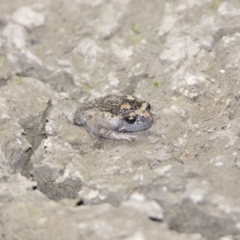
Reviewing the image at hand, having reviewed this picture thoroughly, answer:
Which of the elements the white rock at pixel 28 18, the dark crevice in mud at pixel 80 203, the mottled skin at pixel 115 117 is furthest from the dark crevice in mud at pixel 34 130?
the white rock at pixel 28 18

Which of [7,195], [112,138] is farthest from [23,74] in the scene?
[7,195]

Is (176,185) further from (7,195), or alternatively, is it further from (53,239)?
(7,195)

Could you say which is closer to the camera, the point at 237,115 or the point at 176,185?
the point at 176,185

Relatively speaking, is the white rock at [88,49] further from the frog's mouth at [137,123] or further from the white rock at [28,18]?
the frog's mouth at [137,123]

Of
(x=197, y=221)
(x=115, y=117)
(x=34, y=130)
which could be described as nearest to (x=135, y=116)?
(x=115, y=117)

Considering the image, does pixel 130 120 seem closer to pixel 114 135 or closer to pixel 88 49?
pixel 114 135
